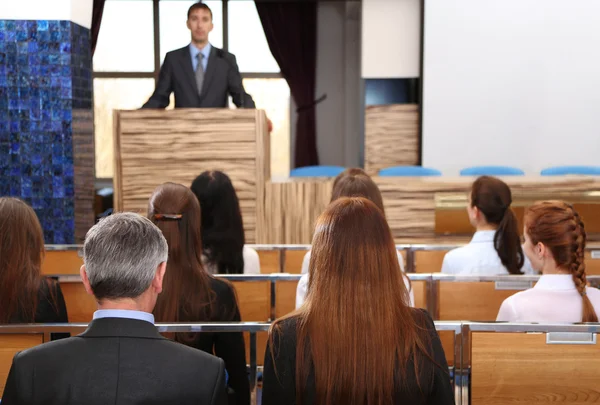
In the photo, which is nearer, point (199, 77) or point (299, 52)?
point (199, 77)

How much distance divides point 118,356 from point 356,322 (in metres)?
0.46

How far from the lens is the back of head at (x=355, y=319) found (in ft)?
4.78

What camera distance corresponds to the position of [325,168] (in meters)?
6.57

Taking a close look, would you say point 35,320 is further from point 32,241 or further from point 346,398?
point 346,398

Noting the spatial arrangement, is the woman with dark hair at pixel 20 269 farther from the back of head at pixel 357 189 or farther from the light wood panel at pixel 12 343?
the back of head at pixel 357 189

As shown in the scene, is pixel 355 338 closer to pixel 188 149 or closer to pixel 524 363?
pixel 524 363

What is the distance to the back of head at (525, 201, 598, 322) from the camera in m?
2.23

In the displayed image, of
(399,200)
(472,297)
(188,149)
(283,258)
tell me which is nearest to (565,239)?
(472,297)

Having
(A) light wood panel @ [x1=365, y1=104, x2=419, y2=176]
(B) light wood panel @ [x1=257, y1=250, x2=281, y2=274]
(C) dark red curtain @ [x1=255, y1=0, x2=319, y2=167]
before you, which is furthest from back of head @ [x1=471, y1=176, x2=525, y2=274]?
(C) dark red curtain @ [x1=255, y1=0, x2=319, y2=167]

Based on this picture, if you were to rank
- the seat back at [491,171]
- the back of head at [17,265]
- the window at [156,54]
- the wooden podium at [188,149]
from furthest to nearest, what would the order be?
the window at [156,54] → the seat back at [491,171] → the wooden podium at [188,149] → the back of head at [17,265]

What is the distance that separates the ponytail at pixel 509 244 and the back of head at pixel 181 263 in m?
1.38

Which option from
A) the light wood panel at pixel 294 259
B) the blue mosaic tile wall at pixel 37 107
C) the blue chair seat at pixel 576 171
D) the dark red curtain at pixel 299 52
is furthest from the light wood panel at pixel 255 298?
the dark red curtain at pixel 299 52

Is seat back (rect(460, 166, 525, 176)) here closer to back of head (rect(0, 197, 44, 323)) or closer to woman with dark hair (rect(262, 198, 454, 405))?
back of head (rect(0, 197, 44, 323))

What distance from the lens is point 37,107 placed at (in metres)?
5.22
